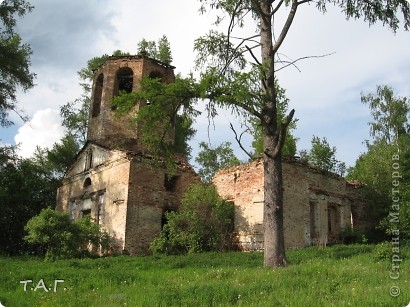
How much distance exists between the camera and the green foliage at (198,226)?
18.7 meters

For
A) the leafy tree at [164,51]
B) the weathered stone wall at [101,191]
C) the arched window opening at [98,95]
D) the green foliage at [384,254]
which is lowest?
the green foliage at [384,254]

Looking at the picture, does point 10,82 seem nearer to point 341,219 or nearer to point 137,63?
point 137,63

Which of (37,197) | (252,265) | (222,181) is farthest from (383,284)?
(37,197)

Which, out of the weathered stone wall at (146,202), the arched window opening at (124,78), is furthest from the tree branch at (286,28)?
Result: the arched window opening at (124,78)

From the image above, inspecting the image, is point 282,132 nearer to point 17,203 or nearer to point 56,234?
point 56,234

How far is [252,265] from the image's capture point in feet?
40.6

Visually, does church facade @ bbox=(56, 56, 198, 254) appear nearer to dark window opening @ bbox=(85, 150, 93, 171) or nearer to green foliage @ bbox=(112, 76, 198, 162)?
dark window opening @ bbox=(85, 150, 93, 171)

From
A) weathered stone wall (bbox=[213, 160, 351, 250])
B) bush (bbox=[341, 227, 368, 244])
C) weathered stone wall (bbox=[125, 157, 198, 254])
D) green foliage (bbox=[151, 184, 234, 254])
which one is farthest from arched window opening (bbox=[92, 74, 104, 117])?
bush (bbox=[341, 227, 368, 244])

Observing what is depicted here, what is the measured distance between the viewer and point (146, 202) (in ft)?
66.5

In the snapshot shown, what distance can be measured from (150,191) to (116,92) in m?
6.32

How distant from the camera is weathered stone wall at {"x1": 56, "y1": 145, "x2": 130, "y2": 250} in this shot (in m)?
20.0

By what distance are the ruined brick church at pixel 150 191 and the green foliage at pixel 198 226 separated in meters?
0.67

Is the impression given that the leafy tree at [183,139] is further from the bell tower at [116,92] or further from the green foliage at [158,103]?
the green foliage at [158,103]

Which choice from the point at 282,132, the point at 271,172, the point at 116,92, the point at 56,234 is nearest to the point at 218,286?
the point at 271,172
